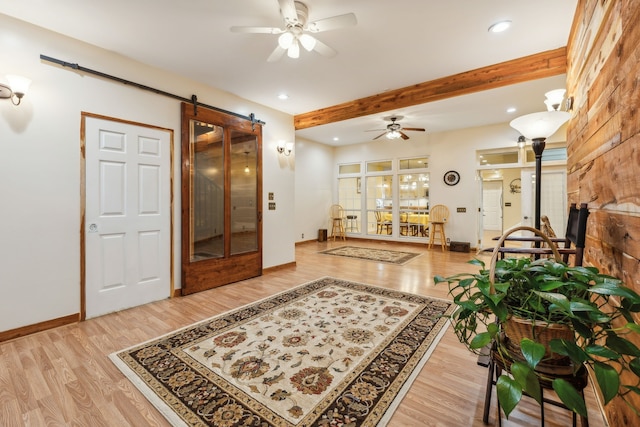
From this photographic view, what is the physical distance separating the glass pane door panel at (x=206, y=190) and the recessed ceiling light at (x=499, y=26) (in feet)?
11.3

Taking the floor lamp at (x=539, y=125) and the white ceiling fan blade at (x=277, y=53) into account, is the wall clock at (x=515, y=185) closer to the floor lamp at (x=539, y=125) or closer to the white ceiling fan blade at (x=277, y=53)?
the floor lamp at (x=539, y=125)

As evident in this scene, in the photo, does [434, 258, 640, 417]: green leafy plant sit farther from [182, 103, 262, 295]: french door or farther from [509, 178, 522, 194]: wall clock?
[509, 178, 522, 194]: wall clock

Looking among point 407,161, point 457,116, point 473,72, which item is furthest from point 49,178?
point 407,161

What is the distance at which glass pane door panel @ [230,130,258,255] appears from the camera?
13.8 feet

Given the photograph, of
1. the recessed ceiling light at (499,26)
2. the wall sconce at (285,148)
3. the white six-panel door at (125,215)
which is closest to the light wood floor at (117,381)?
the white six-panel door at (125,215)

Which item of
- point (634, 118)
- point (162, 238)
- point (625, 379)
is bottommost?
point (625, 379)

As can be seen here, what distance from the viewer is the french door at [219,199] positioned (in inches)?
144

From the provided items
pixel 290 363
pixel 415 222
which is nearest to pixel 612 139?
pixel 290 363

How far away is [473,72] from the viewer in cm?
356

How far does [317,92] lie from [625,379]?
420 cm

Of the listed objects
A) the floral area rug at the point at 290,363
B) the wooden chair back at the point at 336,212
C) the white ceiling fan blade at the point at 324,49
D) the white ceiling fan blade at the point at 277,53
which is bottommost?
the floral area rug at the point at 290,363

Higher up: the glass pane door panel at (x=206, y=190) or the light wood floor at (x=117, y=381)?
the glass pane door panel at (x=206, y=190)

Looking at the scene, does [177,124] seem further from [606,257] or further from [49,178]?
[606,257]

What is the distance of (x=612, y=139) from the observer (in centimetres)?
141
